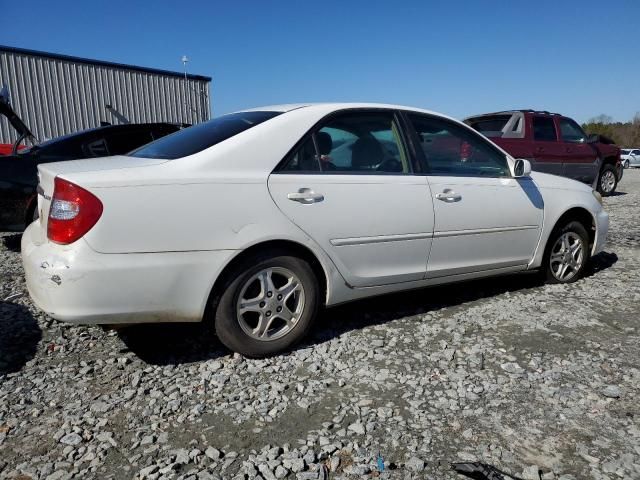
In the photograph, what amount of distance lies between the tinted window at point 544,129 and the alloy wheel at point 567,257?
587cm

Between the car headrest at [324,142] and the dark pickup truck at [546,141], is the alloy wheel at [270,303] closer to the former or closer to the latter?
the car headrest at [324,142]

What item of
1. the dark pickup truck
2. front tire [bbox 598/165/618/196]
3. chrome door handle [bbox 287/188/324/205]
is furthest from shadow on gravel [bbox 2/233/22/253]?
front tire [bbox 598/165/618/196]

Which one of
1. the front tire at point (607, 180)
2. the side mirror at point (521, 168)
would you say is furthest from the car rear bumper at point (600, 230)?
the front tire at point (607, 180)

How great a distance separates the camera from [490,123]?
979 centimetres

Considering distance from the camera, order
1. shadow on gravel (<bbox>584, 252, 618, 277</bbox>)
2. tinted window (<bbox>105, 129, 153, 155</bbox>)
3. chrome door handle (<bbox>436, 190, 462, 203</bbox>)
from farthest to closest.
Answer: tinted window (<bbox>105, 129, 153, 155</bbox>) < shadow on gravel (<bbox>584, 252, 618, 277</bbox>) < chrome door handle (<bbox>436, 190, 462, 203</bbox>)

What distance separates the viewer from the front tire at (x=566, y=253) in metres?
4.32

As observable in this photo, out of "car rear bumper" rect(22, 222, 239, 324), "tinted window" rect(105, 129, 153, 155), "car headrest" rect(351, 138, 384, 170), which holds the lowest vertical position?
"car rear bumper" rect(22, 222, 239, 324)

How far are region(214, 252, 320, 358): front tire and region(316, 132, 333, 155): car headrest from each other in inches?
28.3

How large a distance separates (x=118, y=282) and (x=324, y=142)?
1495 millimetres

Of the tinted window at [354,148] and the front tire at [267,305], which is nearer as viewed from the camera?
the front tire at [267,305]

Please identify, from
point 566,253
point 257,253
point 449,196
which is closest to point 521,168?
point 449,196

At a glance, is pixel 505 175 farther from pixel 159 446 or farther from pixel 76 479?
pixel 76 479

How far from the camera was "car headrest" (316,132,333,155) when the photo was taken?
3.12 metres

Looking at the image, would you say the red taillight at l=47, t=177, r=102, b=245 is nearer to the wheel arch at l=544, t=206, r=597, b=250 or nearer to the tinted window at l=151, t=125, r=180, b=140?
the wheel arch at l=544, t=206, r=597, b=250
